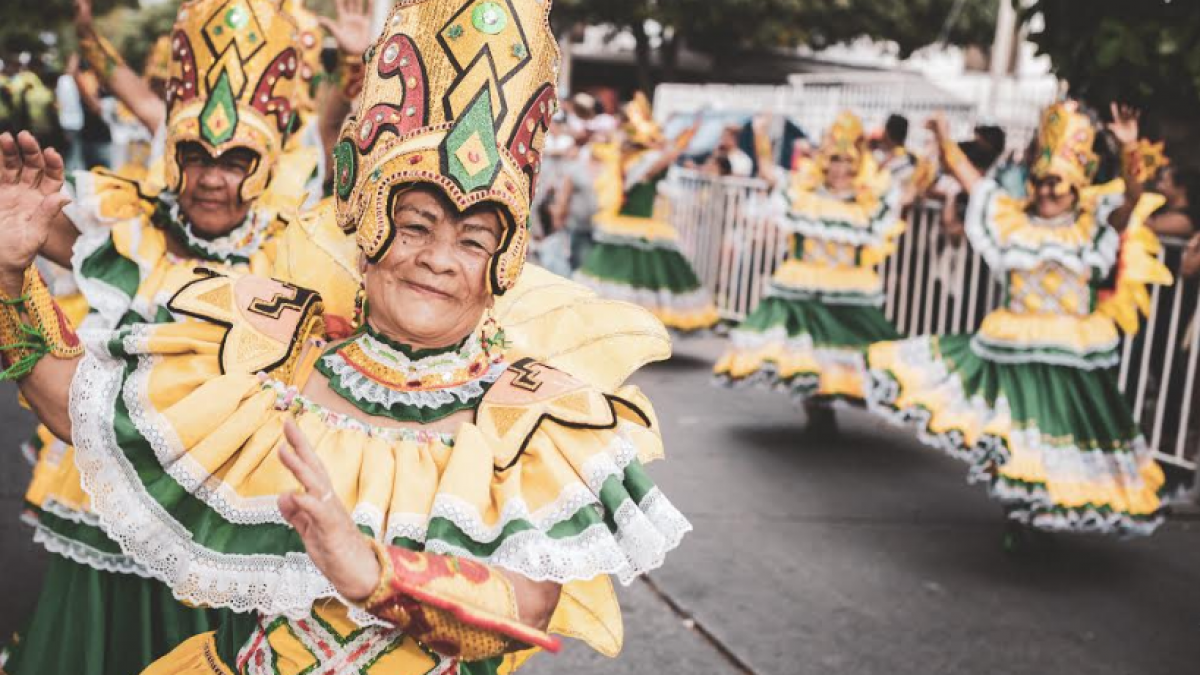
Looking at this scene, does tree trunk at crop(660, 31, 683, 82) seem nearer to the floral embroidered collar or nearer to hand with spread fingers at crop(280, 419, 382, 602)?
the floral embroidered collar

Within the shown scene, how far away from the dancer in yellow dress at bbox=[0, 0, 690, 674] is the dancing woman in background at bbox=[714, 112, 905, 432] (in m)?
5.71

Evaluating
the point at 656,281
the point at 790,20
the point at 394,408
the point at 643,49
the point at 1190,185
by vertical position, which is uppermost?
the point at 790,20

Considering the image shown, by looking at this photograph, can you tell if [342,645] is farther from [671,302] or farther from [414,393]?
[671,302]

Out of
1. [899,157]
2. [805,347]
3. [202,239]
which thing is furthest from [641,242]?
[202,239]

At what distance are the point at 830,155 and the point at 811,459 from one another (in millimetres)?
2056

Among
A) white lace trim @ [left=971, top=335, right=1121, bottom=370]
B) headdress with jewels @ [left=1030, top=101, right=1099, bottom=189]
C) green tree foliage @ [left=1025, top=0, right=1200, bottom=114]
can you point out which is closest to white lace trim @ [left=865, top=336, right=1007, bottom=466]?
white lace trim @ [left=971, top=335, right=1121, bottom=370]

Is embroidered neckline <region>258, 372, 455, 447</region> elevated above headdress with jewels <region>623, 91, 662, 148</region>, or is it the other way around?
headdress with jewels <region>623, 91, 662, 148</region>

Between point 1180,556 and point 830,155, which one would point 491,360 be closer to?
point 1180,556

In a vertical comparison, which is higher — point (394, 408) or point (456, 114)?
point (456, 114)

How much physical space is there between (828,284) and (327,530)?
6.72 m

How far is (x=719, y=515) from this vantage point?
6266mm

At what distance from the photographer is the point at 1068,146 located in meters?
5.71

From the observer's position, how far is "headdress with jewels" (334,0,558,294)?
215cm

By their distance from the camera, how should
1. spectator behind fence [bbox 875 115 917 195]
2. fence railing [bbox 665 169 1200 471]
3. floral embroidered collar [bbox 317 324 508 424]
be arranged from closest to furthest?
floral embroidered collar [bbox 317 324 508 424], fence railing [bbox 665 169 1200 471], spectator behind fence [bbox 875 115 917 195]
